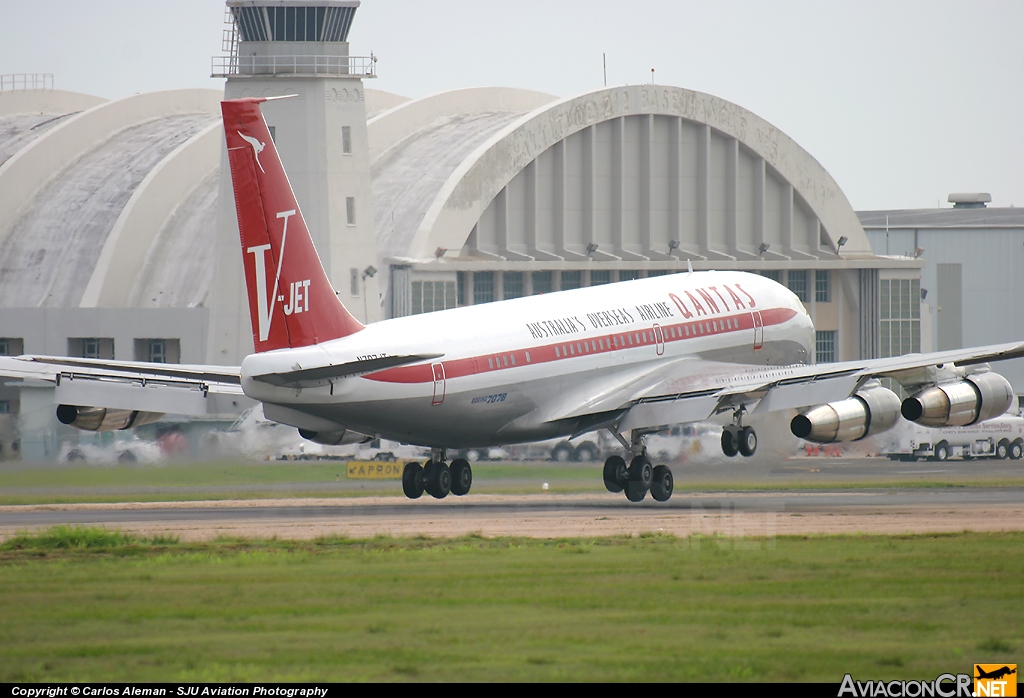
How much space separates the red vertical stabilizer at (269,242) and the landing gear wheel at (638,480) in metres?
10.6

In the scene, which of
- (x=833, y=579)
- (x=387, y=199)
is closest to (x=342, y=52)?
(x=387, y=199)

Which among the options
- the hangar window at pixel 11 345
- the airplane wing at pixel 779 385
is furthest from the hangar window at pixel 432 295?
the airplane wing at pixel 779 385

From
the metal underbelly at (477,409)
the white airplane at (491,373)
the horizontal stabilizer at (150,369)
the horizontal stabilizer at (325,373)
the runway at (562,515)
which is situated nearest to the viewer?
the runway at (562,515)

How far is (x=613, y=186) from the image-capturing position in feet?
265

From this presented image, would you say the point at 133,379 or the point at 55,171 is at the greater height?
the point at 55,171

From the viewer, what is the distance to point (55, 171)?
8394cm

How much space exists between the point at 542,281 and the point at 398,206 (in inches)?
330

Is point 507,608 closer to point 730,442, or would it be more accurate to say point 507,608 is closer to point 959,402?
point 730,442

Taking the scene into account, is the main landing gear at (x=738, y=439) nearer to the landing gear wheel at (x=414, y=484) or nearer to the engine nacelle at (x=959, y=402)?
the engine nacelle at (x=959, y=402)

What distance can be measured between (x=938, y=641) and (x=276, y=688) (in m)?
7.64

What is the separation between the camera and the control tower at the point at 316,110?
64.3 m

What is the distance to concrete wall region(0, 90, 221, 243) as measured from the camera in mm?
81750

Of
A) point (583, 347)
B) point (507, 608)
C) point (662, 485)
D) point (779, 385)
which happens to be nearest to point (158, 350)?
point (583, 347)

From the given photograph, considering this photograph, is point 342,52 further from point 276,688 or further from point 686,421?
point 276,688
